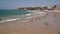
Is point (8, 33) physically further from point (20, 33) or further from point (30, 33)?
point (30, 33)

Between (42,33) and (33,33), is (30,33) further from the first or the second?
(42,33)

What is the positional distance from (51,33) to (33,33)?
365 mm

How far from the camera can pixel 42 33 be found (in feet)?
8.68

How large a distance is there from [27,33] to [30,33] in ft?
0.23

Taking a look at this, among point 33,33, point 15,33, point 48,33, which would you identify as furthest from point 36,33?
point 15,33

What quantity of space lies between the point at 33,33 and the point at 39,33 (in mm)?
124

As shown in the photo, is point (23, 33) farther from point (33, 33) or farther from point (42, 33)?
point (42, 33)

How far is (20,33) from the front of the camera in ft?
8.85

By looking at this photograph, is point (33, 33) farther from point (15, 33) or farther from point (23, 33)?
point (15, 33)

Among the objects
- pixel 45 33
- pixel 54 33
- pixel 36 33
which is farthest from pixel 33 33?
pixel 54 33

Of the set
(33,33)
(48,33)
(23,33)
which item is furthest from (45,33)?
(23,33)

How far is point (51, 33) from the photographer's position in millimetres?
2602

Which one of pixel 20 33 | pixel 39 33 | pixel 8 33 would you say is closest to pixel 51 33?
pixel 39 33

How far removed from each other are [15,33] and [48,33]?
69cm
